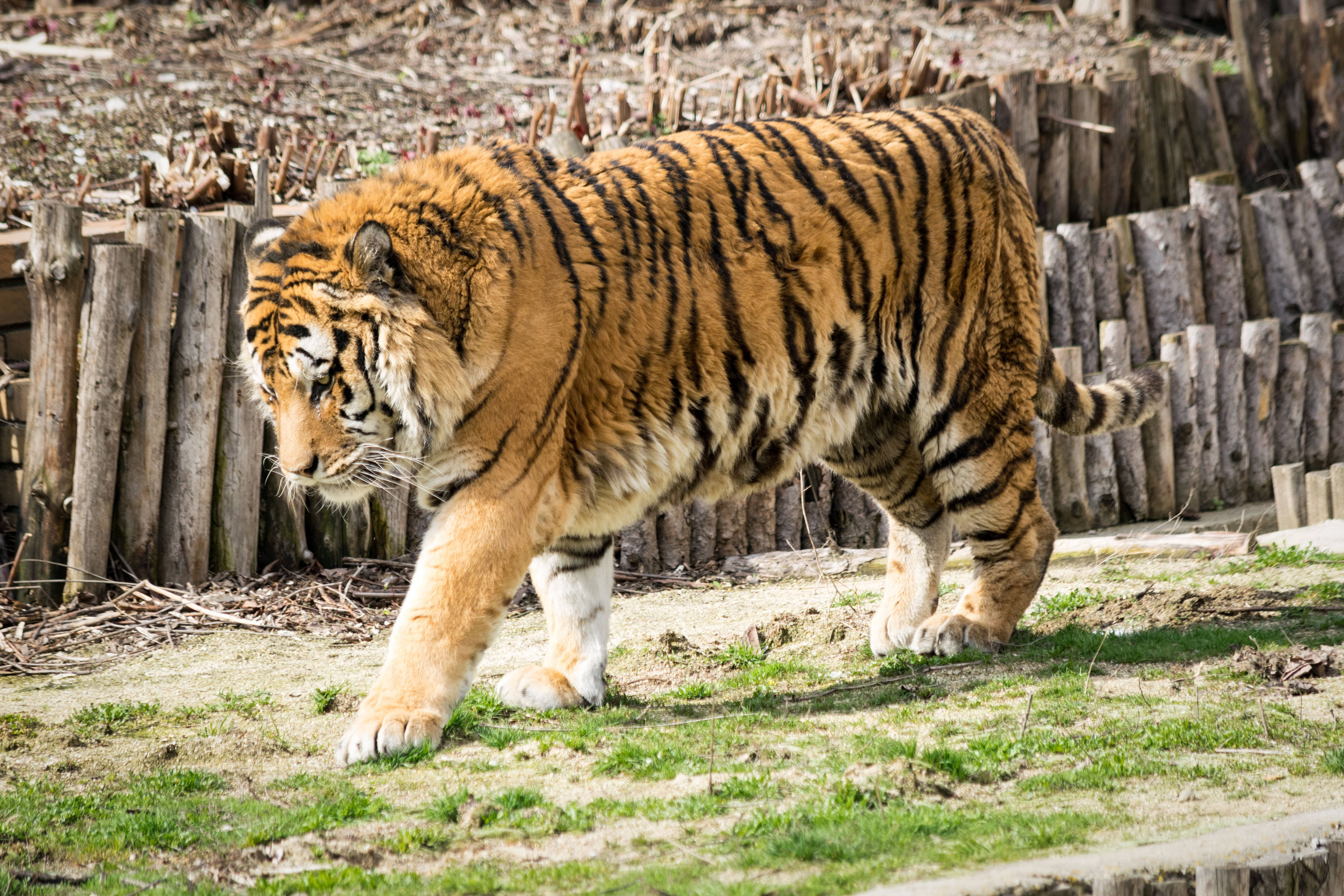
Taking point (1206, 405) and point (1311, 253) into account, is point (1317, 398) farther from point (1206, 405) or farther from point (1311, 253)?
point (1311, 253)

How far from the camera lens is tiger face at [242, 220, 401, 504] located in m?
3.56

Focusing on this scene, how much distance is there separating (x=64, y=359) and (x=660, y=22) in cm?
685

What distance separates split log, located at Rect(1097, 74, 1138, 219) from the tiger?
3.39m

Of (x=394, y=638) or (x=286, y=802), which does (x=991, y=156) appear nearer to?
(x=394, y=638)

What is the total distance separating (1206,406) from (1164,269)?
35.1 inches

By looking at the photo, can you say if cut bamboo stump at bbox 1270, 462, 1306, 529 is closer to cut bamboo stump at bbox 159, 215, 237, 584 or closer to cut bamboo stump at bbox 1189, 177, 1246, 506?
cut bamboo stump at bbox 1189, 177, 1246, 506

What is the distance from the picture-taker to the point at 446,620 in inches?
138

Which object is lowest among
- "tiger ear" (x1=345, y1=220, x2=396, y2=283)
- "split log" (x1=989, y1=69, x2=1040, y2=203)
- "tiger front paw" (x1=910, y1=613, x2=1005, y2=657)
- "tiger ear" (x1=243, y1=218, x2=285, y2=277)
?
"tiger front paw" (x1=910, y1=613, x2=1005, y2=657)

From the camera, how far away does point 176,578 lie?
213 inches

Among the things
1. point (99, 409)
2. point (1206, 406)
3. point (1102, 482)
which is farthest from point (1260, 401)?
point (99, 409)

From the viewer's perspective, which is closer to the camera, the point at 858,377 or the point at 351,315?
the point at 351,315

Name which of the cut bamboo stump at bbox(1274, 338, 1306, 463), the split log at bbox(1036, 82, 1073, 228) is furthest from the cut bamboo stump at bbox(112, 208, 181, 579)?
the cut bamboo stump at bbox(1274, 338, 1306, 463)

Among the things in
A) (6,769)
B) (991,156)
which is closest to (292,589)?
(6,769)

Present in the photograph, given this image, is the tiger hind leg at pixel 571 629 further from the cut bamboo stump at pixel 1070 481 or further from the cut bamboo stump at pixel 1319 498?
the cut bamboo stump at pixel 1319 498
